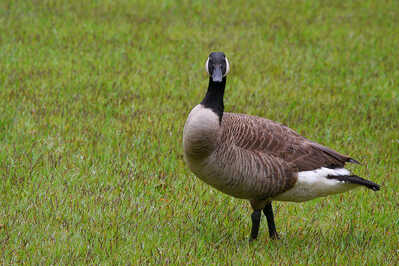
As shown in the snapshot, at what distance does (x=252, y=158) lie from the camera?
579 centimetres

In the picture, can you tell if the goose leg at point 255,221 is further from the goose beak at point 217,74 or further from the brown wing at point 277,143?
the goose beak at point 217,74

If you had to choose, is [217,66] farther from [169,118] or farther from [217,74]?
[169,118]

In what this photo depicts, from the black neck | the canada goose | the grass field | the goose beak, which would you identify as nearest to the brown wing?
the canada goose

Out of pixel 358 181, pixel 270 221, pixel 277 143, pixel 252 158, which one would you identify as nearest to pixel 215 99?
pixel 252 158

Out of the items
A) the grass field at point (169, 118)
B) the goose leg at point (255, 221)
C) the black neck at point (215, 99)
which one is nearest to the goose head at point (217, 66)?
the black neck at point (215, 99)

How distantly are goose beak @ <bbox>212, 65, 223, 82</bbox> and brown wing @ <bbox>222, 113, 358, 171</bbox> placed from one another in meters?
0.52

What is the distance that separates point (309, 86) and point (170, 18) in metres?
5.08

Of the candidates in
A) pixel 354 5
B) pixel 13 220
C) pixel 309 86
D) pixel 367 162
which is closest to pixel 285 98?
pixel 309 86

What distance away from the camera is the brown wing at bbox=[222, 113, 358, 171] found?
5.93 metres

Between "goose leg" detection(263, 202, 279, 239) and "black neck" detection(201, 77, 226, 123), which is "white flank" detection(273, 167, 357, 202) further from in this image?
"black neck" detection(201, 77, 226, 123)

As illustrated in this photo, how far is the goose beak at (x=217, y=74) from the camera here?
5.66 metres

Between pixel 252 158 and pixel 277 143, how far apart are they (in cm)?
42

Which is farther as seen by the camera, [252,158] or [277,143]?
[277,143]

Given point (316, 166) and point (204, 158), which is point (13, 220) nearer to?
point (204, 158)
